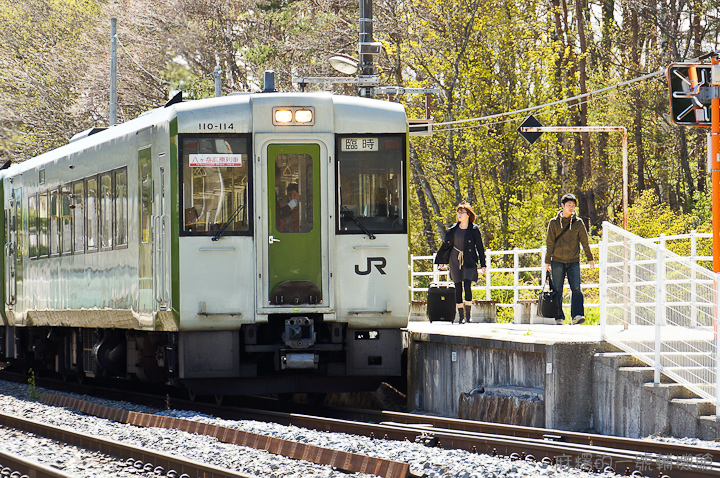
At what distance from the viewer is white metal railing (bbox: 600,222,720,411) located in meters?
8.75

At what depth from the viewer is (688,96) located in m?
11.6

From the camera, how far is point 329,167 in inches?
439

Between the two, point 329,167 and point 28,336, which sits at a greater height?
point 329,167

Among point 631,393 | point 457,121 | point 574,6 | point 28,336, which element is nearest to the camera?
point 631,393

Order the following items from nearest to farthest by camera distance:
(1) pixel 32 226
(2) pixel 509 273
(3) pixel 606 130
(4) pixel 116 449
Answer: (4) pixel 116 449 < (1) pixel 32 226 < (3) pixel 606 130 < (2) pixel 509 273

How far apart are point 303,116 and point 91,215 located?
3.76 meters

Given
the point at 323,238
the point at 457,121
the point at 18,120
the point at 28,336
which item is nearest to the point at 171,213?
the point at 323,238

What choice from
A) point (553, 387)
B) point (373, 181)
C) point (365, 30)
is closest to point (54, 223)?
point (373, 181)

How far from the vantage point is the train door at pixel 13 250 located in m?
17.2

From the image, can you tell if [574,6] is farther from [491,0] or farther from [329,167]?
[329,167]

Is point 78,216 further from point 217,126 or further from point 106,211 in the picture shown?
point 217,126

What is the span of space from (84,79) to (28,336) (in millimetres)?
22016

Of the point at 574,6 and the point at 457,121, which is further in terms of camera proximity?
the point at 574,6

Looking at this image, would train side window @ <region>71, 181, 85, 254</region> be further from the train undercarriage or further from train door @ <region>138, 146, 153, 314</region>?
train door @ <region>138, 146, 153, 314</region>
